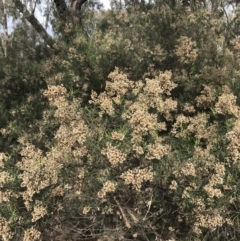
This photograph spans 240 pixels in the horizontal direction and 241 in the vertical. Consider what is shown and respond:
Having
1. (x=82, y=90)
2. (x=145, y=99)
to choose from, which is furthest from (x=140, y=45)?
(x=145, y=99)

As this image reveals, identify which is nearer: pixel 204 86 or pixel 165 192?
pixel 165 192

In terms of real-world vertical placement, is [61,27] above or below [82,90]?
above

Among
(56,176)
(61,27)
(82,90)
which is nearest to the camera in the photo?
(56,176)

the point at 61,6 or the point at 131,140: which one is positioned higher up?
the point at 61,6

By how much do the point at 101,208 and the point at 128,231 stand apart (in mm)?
665

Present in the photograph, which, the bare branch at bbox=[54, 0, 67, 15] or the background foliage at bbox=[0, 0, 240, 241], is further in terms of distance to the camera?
the bare branch at bbox=[54, 0, 67, 15]

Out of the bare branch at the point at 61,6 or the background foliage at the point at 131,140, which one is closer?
the background foliage at the point at 131,140

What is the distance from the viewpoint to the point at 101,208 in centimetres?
540

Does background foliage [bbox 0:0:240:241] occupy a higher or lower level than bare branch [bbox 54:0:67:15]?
lower

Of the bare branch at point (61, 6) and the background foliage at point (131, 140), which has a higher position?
the bare branch at point (61, 6)

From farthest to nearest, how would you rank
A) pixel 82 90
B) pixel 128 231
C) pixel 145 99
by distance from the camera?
pixel 82 90 → pixel 128 231 → pixel 145 99

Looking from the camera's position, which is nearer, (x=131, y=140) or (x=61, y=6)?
(x=131, y=140)

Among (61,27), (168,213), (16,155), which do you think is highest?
(61,27)

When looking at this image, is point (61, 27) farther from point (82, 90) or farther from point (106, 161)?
point (106, 161)
